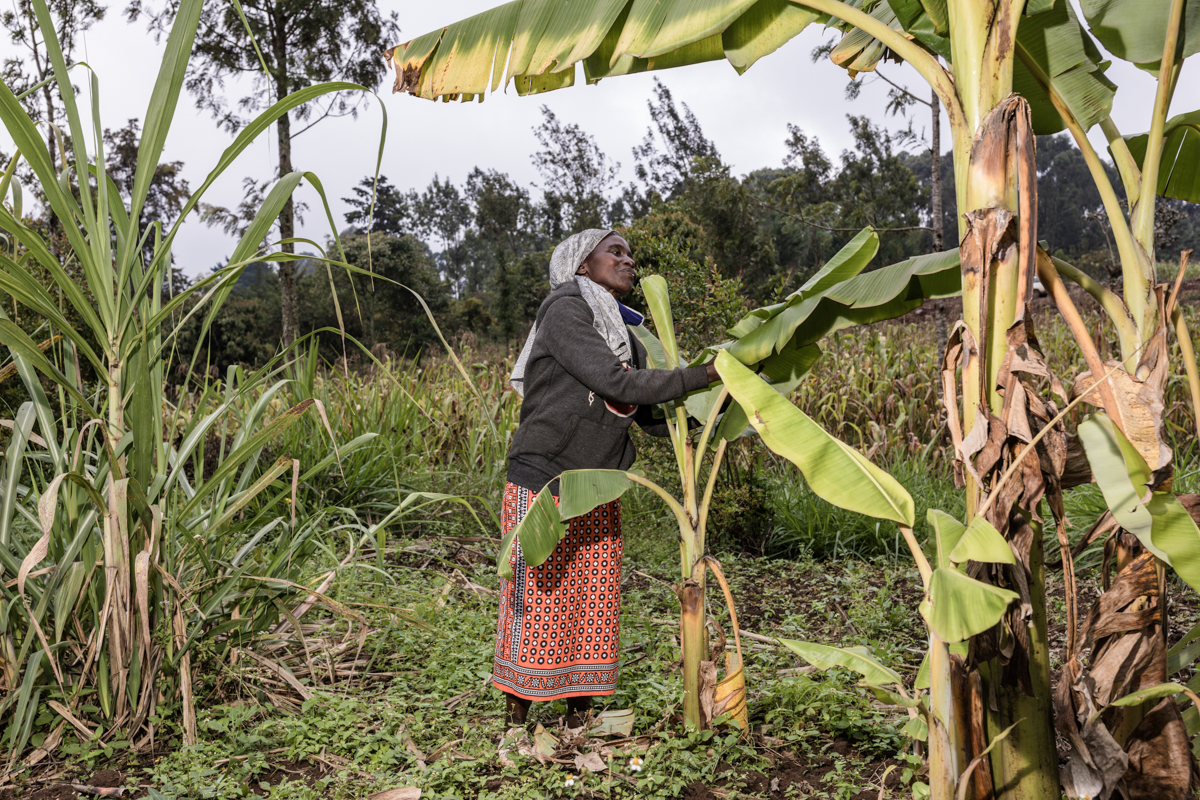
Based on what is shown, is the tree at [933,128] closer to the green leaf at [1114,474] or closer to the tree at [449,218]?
the green leaf at [1114,474]

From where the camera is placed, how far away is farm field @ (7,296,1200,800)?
2.40m

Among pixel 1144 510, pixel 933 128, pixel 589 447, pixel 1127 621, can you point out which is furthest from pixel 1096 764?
pixel 933 128

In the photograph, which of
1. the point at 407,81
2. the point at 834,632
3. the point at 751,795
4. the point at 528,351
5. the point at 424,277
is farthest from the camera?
the point at 424,277

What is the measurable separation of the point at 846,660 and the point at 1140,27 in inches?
79.2

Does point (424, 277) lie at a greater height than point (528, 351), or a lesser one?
greater

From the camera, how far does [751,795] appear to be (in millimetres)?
2318

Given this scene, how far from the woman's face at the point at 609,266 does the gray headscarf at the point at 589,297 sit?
26 millimetres

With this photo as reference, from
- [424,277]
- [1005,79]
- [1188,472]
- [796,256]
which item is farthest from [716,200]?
[796,256]

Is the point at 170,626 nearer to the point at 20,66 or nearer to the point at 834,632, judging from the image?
the point at 834,632

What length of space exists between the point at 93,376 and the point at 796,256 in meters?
39.8

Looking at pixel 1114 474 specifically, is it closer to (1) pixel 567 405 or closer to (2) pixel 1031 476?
(2) pixel 1031 476

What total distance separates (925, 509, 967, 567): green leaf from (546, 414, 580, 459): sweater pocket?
4.28 ft

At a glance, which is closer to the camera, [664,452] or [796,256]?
[664,452]

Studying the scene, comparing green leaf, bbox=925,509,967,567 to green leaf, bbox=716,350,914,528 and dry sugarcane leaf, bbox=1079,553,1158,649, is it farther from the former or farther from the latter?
dry sugarcane leaf, bbox=1079,553,1158,649
